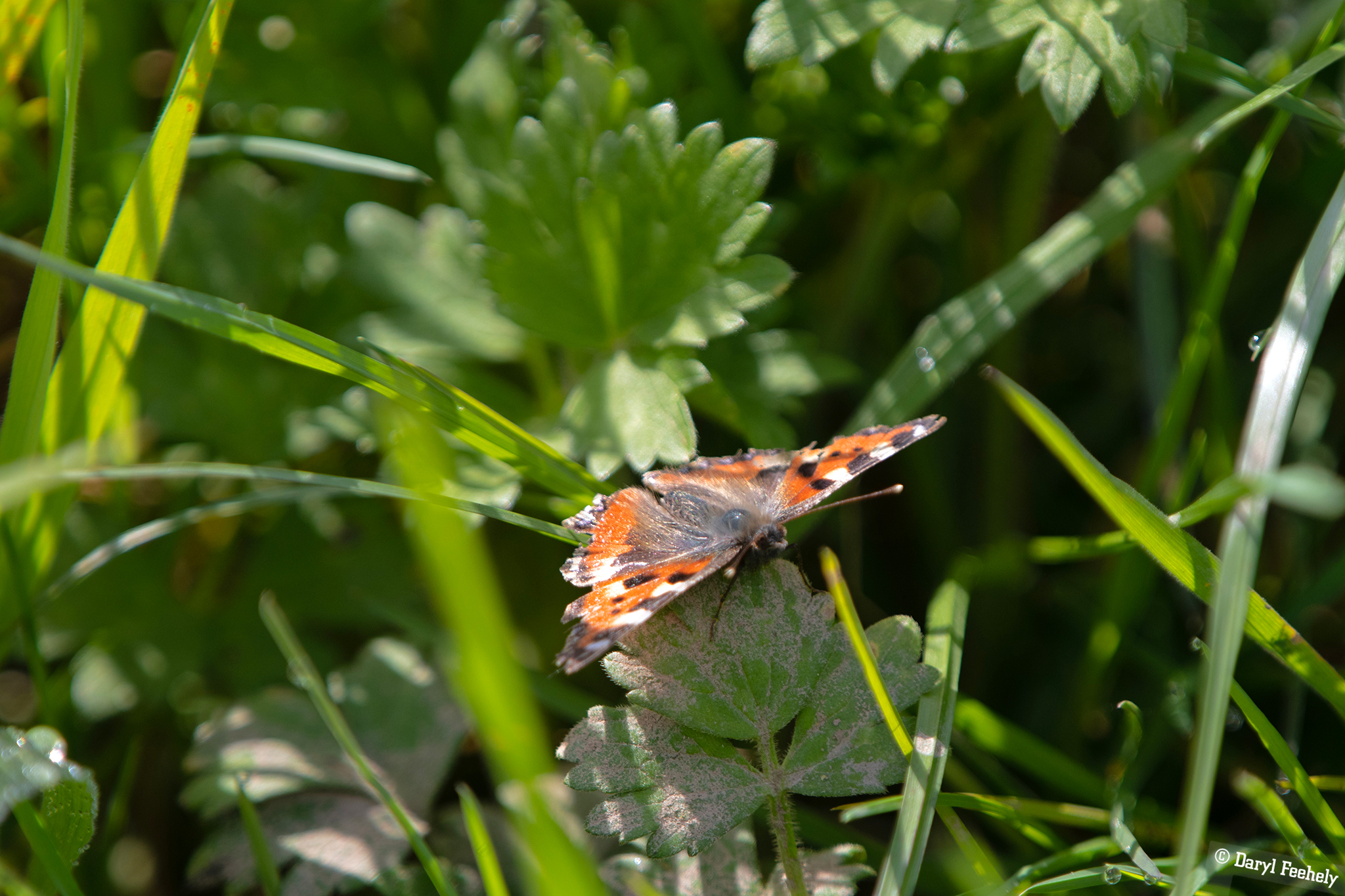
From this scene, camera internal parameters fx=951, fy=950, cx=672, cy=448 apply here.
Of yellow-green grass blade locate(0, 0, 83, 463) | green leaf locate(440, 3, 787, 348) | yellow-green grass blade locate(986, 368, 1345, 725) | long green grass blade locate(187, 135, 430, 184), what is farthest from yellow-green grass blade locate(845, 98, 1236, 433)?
yellow-green grass blade locate(0, 0, 83, 463)

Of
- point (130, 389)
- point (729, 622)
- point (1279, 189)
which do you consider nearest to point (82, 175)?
point (130, 389)

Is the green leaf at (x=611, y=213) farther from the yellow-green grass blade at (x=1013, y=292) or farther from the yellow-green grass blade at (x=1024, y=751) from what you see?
the yellow-green grass blade at (x=1024, y=751)

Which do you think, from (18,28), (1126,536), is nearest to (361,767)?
(1126,536)

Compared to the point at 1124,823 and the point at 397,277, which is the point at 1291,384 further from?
the point at 397,277

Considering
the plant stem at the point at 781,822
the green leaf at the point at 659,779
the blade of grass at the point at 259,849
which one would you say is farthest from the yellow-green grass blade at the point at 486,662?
the blade of grass at the point at 259,849

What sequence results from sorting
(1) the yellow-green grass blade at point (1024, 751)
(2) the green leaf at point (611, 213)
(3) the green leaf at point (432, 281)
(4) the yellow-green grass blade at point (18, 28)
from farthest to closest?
(3) the green leaf at point (432, 281) < (4) the yellow-green grass blade at point (18, 28) < (2) the green leaf at point (611, 213) < (1) the yellow-green grass blade at point (1024, 751)
